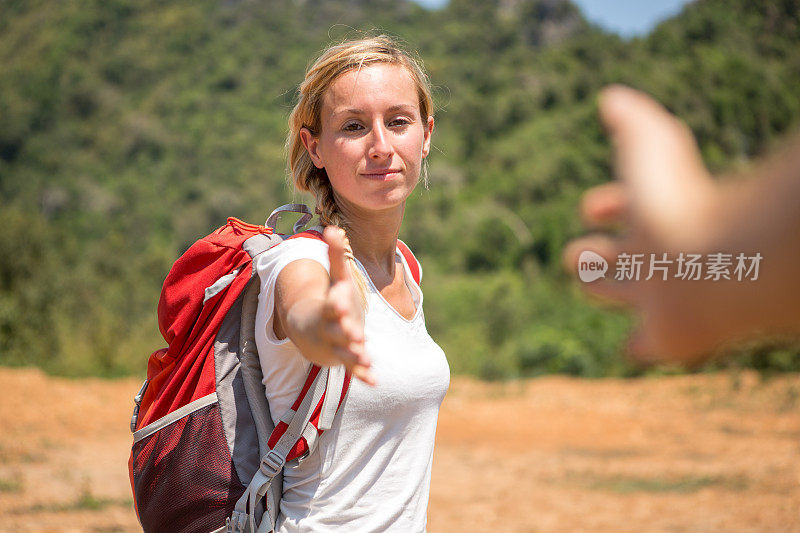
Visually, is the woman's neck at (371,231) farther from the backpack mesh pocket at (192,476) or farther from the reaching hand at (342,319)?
the reaching hand at (342,319)

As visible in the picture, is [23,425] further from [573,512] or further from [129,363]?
[573,512]

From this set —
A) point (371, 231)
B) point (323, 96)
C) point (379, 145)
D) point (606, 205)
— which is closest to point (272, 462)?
point (371, 231)

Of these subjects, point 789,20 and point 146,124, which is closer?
point 789,20

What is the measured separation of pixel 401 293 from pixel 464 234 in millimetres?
22651

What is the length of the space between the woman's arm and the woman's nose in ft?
1.03

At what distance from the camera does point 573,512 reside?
6812 mm

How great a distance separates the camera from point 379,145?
1.62m

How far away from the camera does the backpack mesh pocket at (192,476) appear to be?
Answer: 1.58 metres

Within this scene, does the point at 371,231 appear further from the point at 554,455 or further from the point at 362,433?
the point at 554,455

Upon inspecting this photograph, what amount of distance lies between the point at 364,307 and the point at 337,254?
0.54m

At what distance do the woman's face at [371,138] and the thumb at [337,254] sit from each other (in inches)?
22.0

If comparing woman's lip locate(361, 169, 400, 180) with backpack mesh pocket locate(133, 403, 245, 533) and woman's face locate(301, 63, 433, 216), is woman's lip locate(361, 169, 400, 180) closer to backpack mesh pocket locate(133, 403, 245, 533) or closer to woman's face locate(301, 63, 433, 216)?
woman's face locate(301, 63, 433, 216)

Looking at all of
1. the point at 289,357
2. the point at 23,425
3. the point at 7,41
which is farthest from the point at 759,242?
the point at 7,41

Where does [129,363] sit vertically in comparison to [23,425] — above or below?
above
